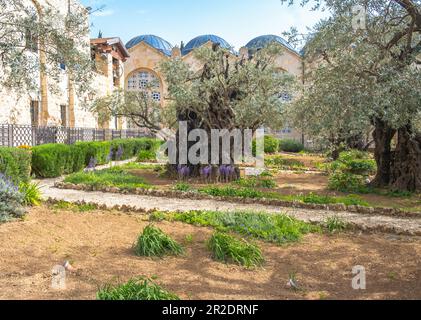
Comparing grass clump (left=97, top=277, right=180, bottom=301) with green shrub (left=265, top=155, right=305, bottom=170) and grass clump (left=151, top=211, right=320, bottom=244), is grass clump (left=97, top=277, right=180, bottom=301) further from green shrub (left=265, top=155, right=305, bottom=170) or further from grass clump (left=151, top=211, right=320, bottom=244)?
A: green shrub (left=265, top=155, right=305, bottom=170)

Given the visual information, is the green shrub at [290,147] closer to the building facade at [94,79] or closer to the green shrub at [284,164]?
the building facade at [94,79]

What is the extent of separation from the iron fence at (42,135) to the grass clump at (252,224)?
12.0 metres

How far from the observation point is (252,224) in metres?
7.07

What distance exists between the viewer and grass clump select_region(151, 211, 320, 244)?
22.0ft

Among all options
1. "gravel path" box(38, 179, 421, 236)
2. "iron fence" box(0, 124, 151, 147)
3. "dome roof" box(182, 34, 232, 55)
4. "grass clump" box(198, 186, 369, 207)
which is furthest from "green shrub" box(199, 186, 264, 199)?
"dome roof" box(182, 34, 232, 55)

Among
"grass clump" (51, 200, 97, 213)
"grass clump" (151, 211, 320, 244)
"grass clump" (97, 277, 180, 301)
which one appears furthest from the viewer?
"grass clump" (51, 200, 97, 213)

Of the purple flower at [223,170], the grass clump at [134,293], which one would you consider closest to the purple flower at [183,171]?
the purple flower at [223,170]

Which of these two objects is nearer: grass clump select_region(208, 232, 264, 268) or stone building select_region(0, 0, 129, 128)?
grass clump select_region(208, 232, 264, 268)

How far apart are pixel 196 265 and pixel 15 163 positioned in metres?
6.69

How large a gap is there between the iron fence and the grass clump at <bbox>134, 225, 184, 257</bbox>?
13.3 m

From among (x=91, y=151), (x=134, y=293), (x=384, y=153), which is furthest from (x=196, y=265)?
(x=91, y=151)

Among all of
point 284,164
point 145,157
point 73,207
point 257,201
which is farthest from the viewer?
point 145,157

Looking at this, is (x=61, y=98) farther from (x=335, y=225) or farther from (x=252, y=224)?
(x=335, y=225)

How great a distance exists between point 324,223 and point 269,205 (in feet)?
7.57
